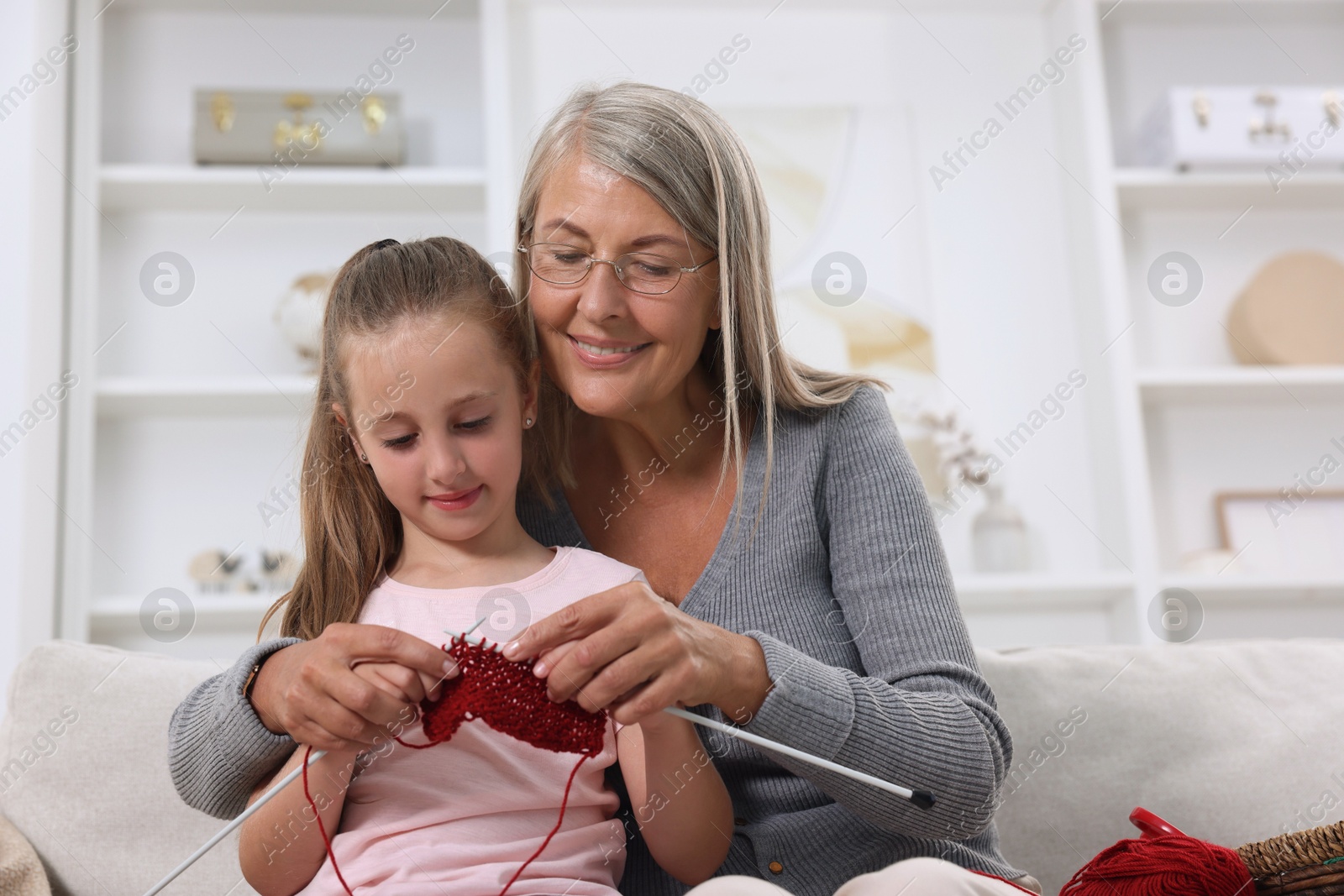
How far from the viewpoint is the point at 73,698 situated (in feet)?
4.90

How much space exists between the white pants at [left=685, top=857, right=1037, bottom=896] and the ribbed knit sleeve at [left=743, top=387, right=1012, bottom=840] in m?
0.13

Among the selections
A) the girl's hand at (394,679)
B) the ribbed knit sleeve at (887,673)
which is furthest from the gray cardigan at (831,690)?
the girl's hand at (394,679)

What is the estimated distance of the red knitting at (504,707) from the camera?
0.98 m

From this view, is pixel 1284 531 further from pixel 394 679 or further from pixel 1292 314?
pixel 394 679

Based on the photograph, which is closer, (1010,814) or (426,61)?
(1010,814)

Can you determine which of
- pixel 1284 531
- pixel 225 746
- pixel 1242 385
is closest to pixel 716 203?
pixel 225 746

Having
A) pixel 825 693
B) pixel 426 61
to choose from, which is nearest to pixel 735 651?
pixel 825 693

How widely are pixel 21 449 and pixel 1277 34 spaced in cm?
364

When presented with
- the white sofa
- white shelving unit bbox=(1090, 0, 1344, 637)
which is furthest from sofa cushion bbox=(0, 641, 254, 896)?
white shelving unit bbox=(1090, 0, 1344, 637)

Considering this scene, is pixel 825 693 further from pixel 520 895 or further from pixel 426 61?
pixel 426 61

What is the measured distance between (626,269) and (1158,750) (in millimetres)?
989

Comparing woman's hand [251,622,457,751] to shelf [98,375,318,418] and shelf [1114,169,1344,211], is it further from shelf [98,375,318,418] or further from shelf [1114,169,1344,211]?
shelf [1114,169,1344,211]

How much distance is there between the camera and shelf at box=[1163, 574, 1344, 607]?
2.93m

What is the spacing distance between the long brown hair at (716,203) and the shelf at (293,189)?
161 centimetres
